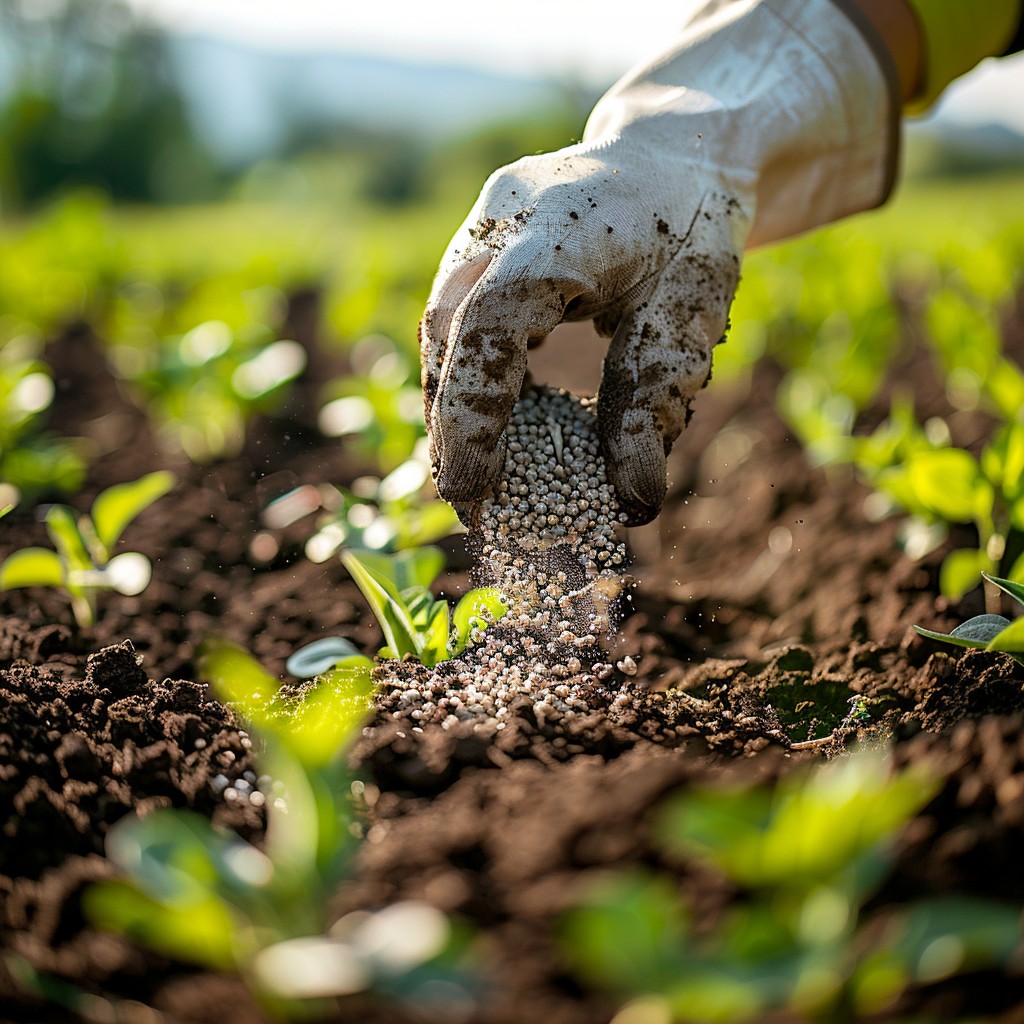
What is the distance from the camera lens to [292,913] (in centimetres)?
81

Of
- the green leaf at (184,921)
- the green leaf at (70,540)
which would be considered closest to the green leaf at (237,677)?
the green leaf at (184,921)

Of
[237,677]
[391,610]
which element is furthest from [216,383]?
[237,677]

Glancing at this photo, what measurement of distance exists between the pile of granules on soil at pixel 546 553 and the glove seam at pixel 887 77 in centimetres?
88

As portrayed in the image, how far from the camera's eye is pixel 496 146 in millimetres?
23203

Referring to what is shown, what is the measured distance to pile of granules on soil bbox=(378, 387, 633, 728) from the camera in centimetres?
151

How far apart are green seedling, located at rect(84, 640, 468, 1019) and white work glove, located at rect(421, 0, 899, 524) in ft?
2.30

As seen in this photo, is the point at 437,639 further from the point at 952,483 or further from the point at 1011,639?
the point at 952,483

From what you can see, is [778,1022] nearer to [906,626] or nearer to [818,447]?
[906,626]

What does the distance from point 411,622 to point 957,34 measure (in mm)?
1593

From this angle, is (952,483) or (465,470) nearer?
(465,470)

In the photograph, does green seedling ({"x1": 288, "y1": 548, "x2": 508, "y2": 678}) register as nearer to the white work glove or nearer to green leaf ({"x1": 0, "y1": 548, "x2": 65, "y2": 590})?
the white work glove

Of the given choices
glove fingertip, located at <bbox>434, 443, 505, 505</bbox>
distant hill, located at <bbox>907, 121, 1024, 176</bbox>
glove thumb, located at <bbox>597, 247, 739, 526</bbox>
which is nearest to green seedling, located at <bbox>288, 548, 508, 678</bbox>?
glove fingertip, located at <bbox>434, 443, 505, 505</bbox>

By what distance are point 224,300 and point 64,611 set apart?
1879 millimetres

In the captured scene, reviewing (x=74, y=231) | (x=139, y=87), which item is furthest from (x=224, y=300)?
(x=139, y=87)
